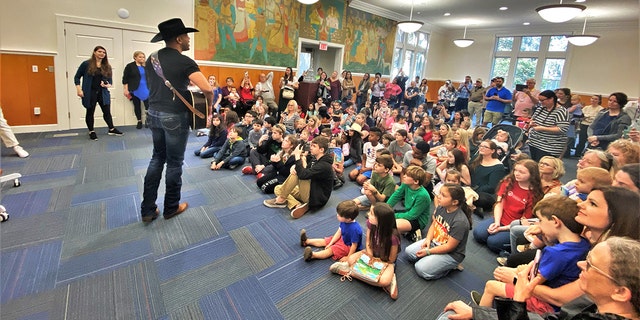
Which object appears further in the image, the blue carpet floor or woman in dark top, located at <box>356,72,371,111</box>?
woman in dark top, located at <box>356,72,371,111</box>

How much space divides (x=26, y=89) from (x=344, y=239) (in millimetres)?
6278

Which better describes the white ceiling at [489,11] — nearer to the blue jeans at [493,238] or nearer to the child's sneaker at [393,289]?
the blue jeans at [493,238]

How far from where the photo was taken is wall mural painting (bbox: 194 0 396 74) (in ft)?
23.8

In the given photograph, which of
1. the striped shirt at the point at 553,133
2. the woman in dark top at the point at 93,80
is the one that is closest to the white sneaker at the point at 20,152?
the woman in dark top at the point at 93,80

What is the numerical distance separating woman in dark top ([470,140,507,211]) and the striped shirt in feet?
3.39

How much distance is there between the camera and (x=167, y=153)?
106 inches

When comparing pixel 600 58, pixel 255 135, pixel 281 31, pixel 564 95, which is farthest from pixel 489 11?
pixel 255 135

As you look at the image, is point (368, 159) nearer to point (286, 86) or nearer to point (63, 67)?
point (286, 86)

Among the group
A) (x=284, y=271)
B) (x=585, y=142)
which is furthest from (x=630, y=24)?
(x=284, y=271)

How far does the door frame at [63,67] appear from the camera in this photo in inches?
215

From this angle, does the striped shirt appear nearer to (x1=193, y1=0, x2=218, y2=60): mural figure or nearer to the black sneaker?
(x1=193, y1=0, x2=218, y2=60): mural figure

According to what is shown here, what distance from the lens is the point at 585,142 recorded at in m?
6.73

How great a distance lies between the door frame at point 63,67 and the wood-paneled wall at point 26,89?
0.07 meters

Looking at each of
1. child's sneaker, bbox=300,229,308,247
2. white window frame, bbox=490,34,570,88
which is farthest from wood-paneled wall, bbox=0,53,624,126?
white window frame, bbox=490,34,570,88
